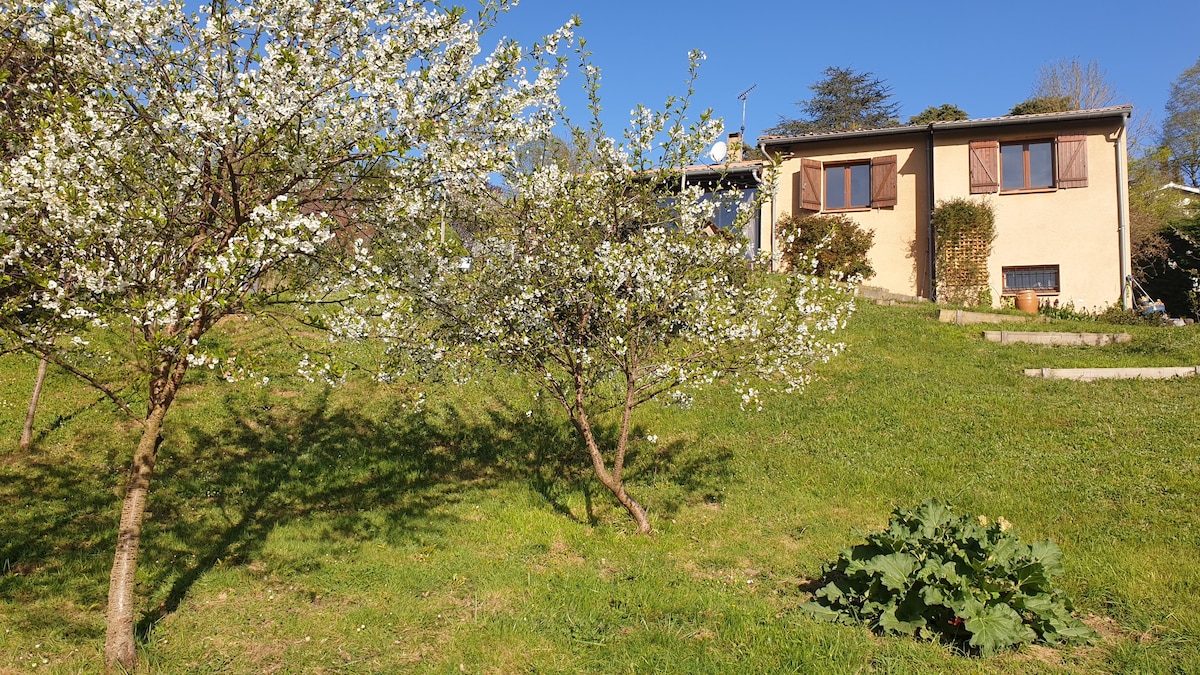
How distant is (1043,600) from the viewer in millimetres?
5285

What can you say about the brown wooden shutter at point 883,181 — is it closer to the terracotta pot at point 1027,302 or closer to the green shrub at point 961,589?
the terracotta pot at point 1027,302

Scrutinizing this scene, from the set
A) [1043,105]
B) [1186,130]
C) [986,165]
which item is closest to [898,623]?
[986,165]

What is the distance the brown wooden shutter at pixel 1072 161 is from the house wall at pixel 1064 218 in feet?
0.53

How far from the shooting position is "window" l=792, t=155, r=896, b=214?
22031 mm

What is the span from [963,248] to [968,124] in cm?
345

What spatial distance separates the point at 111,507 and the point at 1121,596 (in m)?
10.2

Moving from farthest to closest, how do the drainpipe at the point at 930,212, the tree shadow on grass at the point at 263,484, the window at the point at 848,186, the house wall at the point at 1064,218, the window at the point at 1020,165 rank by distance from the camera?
the window at the point at 848,186
the drainpipe at the point at 930,212
the window at the point at 1020,165
the house wall at the point at 1064,218
the tree shadow on grass at the point at 263,484

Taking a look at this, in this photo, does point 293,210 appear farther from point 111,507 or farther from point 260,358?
point 111,507

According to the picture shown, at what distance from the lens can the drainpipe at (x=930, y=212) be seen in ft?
69.8

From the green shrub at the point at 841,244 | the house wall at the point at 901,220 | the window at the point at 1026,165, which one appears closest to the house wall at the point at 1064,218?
the window at the point at 1026,165

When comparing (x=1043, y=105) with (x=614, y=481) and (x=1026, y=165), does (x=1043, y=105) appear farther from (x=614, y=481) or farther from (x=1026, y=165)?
(x=614, y=481)

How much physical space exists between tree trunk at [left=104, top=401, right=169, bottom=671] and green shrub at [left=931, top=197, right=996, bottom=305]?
20.3 metres

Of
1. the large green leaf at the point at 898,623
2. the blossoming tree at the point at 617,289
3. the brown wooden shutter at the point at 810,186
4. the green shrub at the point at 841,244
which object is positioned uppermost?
the brown wooden shutter at the point at 810,186

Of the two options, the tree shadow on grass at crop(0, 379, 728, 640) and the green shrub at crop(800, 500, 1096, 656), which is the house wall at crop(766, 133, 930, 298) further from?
the green shrub at crop(800, 500, 1096, 656)
